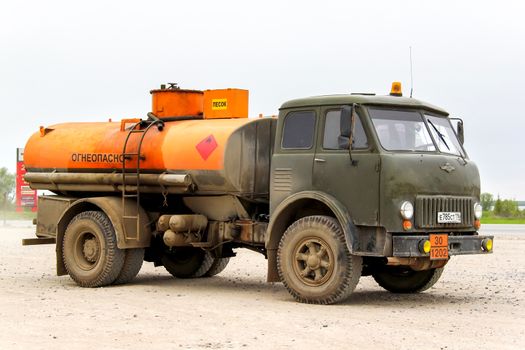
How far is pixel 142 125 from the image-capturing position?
1602 centimetres

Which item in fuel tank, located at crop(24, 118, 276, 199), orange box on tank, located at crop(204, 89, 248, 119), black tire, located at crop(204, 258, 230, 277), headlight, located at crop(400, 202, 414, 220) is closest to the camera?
headlight, located at crop(400, 202, 414, 220)

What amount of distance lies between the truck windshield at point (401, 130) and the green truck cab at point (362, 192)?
16 mm

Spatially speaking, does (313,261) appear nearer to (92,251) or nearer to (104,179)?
(92,251)

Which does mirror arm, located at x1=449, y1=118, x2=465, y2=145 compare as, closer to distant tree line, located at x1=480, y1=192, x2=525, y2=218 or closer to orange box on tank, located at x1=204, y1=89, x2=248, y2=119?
orange box on tank, located at x1=204, y1=89, x2=248, y2=119

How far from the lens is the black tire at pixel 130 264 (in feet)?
50.6

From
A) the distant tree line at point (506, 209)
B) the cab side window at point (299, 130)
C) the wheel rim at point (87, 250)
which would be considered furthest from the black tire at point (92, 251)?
the distant tree line at point (506, 209)

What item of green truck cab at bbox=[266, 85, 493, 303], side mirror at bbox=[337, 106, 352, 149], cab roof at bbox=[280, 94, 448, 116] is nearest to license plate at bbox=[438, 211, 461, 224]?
green truck cab at bbox=[266, 85, 493, 303]

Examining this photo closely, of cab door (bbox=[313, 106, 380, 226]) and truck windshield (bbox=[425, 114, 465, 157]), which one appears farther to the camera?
truck windshield (bbox=[425, 114, 465, 157])

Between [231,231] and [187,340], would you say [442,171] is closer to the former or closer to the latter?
[231,231]

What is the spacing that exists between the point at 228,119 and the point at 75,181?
2929mm

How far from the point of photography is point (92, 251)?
51.0 feet

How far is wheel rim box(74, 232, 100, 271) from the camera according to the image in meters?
15.5

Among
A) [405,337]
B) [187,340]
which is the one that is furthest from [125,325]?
[405,337]

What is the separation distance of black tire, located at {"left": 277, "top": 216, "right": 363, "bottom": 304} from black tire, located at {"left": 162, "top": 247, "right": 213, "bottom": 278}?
12.5 ft
